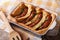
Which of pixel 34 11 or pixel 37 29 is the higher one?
pixel 34 11

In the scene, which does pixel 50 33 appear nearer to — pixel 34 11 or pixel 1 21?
pixel 34 11

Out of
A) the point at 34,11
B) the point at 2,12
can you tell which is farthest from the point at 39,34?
the point at 2,12

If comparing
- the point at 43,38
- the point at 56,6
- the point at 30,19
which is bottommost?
the point at 43,38

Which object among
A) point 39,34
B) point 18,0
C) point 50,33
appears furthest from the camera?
point 18,0

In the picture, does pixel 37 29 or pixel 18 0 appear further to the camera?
pixel 18 0

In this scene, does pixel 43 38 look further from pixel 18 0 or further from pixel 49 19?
pixel 18 0

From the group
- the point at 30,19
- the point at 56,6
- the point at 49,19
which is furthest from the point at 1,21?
the point at 56,6

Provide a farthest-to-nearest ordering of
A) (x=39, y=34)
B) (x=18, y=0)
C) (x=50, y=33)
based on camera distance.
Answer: (x=18, y=0)
(x=50, y=33)
(x=39, y=34)
